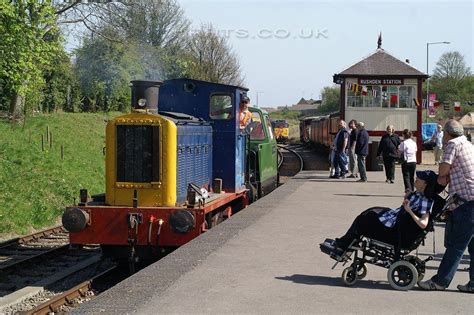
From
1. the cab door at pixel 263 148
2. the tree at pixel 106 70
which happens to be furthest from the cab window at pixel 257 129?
the tree at pixel 106 70

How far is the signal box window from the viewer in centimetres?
1221

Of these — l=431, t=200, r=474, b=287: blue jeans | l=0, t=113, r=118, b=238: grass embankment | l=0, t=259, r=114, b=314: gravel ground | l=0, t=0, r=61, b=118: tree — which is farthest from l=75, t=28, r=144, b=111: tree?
l=431, t=200, r=474, b=287: blue jeans

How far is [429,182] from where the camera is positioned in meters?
7.06

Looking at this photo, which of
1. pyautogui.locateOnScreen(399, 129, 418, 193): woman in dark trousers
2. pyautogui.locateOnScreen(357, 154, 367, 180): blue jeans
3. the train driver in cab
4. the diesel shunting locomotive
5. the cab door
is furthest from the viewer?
pyautogui.locateOnScreen(357, 154, 367, 180): blue jeans

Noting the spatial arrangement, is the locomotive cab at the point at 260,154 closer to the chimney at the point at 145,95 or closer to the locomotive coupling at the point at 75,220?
the chimney at the point at 145,95

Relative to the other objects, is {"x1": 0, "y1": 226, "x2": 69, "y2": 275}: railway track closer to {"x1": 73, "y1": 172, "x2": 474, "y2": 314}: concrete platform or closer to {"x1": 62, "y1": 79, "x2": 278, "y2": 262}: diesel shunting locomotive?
{"x1": 62, "y1": 79, "x2": 278, "y2": 262}: diesel shunting locomotive

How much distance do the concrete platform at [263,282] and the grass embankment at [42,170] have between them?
608 cm

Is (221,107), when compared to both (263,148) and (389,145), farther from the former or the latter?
(389,145)

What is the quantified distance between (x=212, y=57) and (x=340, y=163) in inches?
1145

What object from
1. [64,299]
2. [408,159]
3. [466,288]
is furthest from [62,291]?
[408,159]

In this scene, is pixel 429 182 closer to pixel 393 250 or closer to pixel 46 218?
pixel 393 250

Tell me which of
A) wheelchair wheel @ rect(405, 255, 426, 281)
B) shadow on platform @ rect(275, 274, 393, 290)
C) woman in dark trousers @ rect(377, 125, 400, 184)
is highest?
woman in dark trousers @ rect(377, 125, 400, 184)

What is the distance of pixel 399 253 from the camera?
7.16 meters

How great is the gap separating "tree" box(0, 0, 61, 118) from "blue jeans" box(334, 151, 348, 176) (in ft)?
31.3
